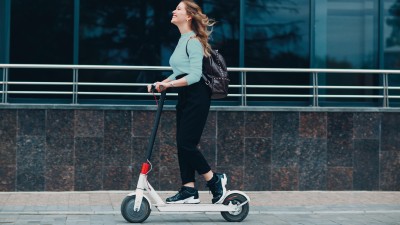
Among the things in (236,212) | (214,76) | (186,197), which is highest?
(214,76)

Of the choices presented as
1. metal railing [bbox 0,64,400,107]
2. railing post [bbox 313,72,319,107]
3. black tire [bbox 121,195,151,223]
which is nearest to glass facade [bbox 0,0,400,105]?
metal railing [bbox 0,64,400,107]

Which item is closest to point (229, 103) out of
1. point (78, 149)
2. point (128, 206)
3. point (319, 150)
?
point (319, 150)

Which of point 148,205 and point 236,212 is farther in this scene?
point 236,212

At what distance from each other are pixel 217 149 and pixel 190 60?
3986 mm

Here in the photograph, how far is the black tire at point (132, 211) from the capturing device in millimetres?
8578

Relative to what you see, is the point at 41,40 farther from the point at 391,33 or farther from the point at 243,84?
the point at 391,33

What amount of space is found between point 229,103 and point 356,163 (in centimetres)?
262

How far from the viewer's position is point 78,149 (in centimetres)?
1214

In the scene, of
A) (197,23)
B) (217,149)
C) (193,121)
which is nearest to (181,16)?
(197,23)

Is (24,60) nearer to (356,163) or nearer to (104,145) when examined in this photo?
(104,145)

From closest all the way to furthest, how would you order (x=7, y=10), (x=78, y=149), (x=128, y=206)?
(x=128, y=206) → (x=78, y=149) → (x=7, y=10)

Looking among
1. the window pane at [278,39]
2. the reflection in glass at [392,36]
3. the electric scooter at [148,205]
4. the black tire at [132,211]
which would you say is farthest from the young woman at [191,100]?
the reflection in glass at [392,36]

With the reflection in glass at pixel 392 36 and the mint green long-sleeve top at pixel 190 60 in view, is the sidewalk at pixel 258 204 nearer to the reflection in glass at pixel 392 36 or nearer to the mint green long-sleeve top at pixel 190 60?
the mint green long-sleeve top at pixel 190 60

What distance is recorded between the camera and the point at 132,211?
8.59 metres
